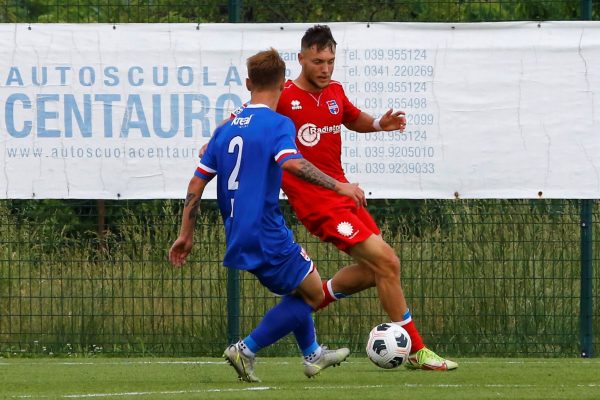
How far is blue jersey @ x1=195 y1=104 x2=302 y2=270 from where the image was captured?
23.8ft

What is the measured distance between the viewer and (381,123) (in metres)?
8.70

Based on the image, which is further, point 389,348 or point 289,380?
point 289,380

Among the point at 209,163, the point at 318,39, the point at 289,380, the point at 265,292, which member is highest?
the point at 318,39

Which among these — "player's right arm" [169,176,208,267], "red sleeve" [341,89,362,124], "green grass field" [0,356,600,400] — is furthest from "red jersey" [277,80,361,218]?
"green grass field" [0,356,600,400]

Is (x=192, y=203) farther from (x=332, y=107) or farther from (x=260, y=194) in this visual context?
(x=332, y=107)

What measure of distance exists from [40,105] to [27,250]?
4.18 feet

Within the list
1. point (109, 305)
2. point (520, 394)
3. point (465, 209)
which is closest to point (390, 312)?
point (520, 394)

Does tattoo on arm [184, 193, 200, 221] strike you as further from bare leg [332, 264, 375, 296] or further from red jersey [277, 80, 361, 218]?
bare leg [332, 264, 375, 296]

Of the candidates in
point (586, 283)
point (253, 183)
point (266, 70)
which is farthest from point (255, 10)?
point (253, 183)

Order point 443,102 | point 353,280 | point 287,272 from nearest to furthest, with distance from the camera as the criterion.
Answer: point 287,272
point 353,280
point 443,102

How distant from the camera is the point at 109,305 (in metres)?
11.0

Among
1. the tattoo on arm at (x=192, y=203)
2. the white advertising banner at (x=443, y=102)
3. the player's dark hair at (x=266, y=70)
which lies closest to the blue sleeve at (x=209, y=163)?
the tattoo on arm at (x=192, y=203)

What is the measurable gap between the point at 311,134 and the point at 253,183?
130 centimetres

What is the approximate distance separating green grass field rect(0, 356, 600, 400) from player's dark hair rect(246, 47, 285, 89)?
1705 millimetres
